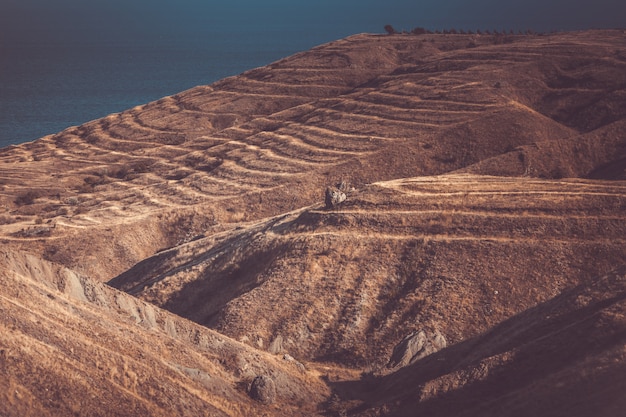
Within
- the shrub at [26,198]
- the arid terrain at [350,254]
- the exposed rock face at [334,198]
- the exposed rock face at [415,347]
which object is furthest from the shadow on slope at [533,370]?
the shrub at [26,198]

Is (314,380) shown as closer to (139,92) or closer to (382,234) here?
(382,234)

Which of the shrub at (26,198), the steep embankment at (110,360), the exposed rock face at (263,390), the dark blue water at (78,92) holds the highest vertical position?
the dark blue water at (78,92)

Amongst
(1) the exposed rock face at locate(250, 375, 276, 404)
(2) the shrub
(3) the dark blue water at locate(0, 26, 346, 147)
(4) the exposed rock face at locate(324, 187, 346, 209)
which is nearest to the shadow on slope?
(1) the exposed rock face at locate(250, 375, 276, 404)

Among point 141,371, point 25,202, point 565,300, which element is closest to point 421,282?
point 565,300

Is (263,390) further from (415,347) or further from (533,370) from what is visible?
(533,370)

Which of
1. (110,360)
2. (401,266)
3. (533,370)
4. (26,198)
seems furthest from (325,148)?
(110,360)

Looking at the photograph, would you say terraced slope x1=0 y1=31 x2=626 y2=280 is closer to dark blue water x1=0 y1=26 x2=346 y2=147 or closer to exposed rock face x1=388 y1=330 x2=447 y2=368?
exposed rock face x1=388 y1=330 x2=447 y2=368

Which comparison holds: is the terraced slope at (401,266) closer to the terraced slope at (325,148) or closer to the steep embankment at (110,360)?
the steep embankment at (110,360)
